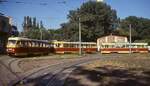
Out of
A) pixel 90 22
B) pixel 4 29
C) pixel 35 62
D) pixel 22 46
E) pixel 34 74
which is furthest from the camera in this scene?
pixel 90 22

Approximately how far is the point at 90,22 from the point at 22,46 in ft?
163

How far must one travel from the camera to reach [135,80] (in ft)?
60.1

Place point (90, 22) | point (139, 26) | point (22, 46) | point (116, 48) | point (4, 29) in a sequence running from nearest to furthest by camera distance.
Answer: point (22, 46) < point (4, 29) < point (116, 48) < point (90, 22) < point (139, 26)

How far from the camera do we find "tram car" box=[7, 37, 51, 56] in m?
38.1

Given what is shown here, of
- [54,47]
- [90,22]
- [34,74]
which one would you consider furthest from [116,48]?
[34,74]

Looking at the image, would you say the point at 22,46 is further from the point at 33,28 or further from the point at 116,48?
the point at 33,28

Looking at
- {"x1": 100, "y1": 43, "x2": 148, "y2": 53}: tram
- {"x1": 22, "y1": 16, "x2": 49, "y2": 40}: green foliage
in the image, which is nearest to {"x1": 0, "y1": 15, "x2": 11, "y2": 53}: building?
{"x1": 100, "y1": 43, "x2": 148, "y2": 53}: tram

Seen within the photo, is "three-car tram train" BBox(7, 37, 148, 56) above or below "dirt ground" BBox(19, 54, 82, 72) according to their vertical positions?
above

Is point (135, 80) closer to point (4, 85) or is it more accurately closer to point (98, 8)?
point (4, 85)

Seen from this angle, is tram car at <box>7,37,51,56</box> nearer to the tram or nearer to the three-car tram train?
the three-car tram train

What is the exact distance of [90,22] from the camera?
286 ft

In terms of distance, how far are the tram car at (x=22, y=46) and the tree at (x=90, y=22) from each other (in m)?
38.7

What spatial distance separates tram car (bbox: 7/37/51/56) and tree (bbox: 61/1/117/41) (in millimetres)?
38746

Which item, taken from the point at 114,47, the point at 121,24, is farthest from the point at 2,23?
the point at 121,24
